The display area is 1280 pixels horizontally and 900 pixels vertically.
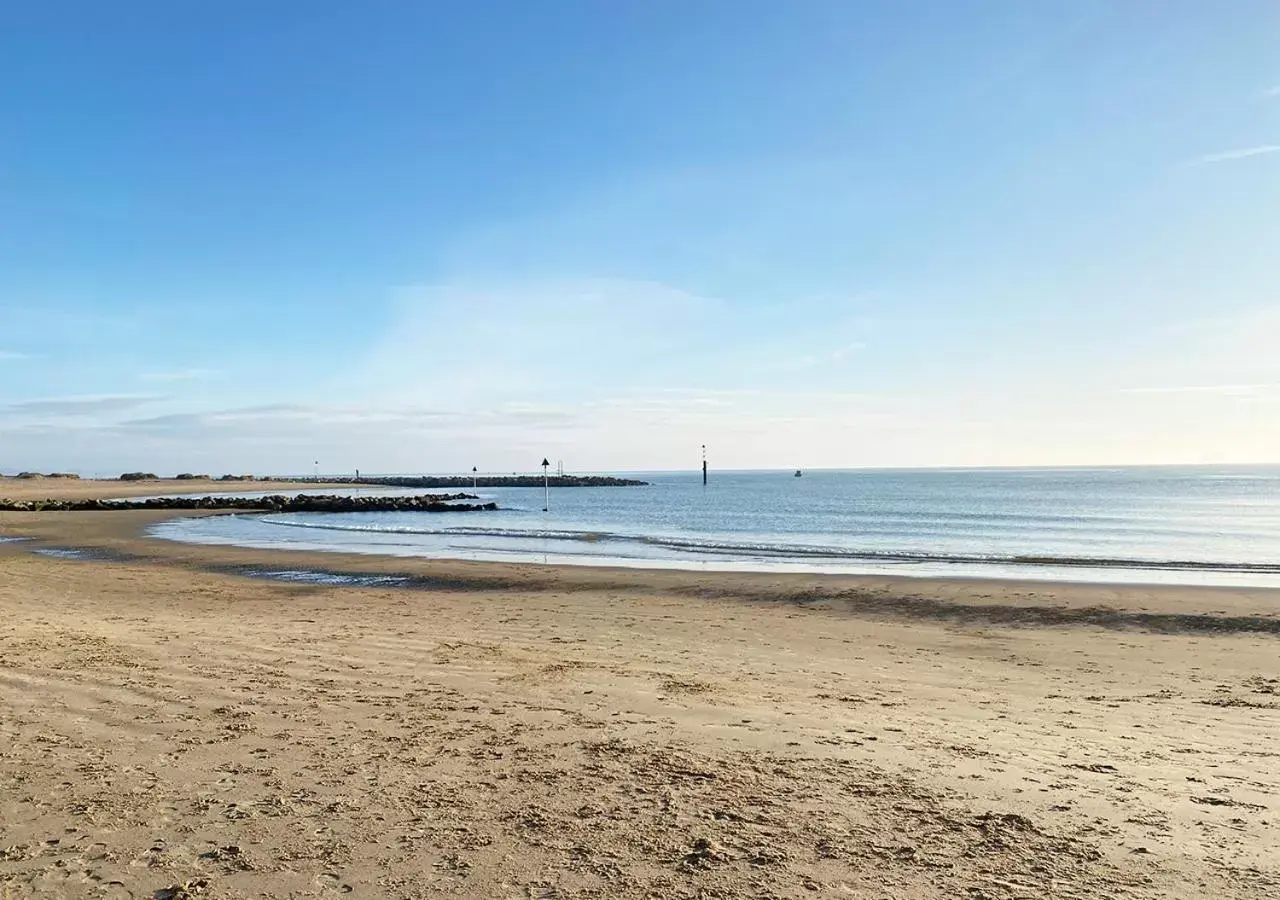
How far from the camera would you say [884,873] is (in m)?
4.38

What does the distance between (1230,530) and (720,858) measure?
147 feet

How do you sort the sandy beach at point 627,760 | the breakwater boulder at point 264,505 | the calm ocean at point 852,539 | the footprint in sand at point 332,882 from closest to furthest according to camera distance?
the footprint in sand at point 332,882
the sandy beach at point 627,760
the calm ocean at point 852,539
the breakwater boulder at point 264,505

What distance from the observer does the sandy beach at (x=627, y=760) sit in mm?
4434

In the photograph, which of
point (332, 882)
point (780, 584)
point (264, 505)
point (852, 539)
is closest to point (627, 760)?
point (332, 882)

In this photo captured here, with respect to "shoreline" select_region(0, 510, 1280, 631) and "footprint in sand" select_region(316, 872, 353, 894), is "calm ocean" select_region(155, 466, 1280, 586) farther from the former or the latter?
"footprint in sand" select_region(316, 872, 353, 894)

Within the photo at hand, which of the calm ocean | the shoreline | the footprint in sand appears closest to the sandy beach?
the footprint in sand

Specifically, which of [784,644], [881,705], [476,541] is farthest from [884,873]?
[476,541]

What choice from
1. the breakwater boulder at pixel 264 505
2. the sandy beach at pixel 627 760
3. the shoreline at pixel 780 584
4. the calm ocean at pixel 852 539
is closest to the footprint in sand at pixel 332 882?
the sandy beach at pixel 627 760

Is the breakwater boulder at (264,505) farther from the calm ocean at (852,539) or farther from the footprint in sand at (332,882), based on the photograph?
the footprint in sand at (332,882)

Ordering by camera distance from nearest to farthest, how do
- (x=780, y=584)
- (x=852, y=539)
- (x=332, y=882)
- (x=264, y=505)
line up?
(x=332, y=882)
(x=780, y=584)
(x=852, y=539)
(x=264, y=505)

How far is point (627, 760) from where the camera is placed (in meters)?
6.18

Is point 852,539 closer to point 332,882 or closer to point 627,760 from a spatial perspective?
point 627,760

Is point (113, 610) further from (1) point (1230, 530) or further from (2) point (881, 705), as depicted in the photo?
(1) point (1230, 530)

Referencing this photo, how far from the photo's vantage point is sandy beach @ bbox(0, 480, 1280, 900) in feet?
14.5
